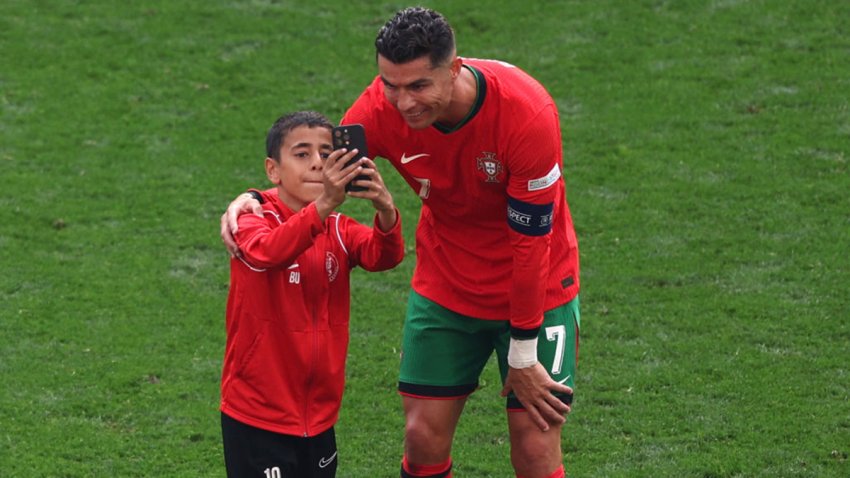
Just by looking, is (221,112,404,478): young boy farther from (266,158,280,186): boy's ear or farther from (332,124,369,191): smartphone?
(332,124,369,191): smartphone

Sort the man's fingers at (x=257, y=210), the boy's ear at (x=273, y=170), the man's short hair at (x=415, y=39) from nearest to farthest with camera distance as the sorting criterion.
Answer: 1. the man's short hair at (x=415, y=39)
2. the man's fingers at (x=257, y=210)
3. the boy's ear at (x=273, y=170)

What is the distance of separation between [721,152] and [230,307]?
7024mm

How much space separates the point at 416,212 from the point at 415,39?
5.93 metres

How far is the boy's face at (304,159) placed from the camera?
5.57m

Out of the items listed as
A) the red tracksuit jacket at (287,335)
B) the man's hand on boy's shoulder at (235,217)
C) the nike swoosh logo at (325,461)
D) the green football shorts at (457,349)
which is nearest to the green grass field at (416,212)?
the green football shorts at (457,349)

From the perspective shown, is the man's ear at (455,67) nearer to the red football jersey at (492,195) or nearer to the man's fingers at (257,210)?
the red football jersey at (492,195)

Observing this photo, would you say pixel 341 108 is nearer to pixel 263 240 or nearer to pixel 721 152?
pixel 721 152

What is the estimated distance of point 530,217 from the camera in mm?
5359

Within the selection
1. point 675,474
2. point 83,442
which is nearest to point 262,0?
point 83,442

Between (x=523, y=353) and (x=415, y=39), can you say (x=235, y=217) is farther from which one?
(x=523, y=353)

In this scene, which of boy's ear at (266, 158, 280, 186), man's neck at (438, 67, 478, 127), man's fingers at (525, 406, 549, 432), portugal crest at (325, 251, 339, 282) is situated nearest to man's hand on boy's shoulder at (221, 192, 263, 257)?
boy's ear at (266, 158, 280, 186)

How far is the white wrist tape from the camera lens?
219 inches

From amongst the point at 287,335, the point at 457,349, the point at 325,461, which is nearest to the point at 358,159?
the point at 287,335

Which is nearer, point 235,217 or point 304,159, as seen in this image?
point 235,217
